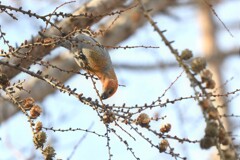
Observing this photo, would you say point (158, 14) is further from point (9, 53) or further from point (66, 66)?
point (9, 53)

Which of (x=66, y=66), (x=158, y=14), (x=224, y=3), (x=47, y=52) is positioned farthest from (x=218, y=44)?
(x=47, y=52)

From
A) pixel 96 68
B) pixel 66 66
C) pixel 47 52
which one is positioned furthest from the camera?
pixel 66 66

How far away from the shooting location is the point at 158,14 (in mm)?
4215

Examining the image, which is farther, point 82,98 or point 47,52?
point 47,52

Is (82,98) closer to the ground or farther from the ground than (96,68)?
closer to the ground

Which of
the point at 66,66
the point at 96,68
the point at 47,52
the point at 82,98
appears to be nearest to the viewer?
the point at 82,98

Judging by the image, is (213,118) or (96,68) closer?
(213,118)

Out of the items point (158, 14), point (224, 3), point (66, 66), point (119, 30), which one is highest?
point (224, 3)

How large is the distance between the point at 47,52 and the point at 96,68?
505mm

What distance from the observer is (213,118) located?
113cm

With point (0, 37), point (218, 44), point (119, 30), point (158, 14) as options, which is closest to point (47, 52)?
point (0, 37)

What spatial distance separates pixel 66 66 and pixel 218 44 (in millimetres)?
3378

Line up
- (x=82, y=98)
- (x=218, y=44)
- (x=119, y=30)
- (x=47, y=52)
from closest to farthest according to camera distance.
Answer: (x=82, y=98), (x=47, y=52), (x=119, y=30), (x=218, y=44)

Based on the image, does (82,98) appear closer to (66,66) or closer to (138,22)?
(66,66)
